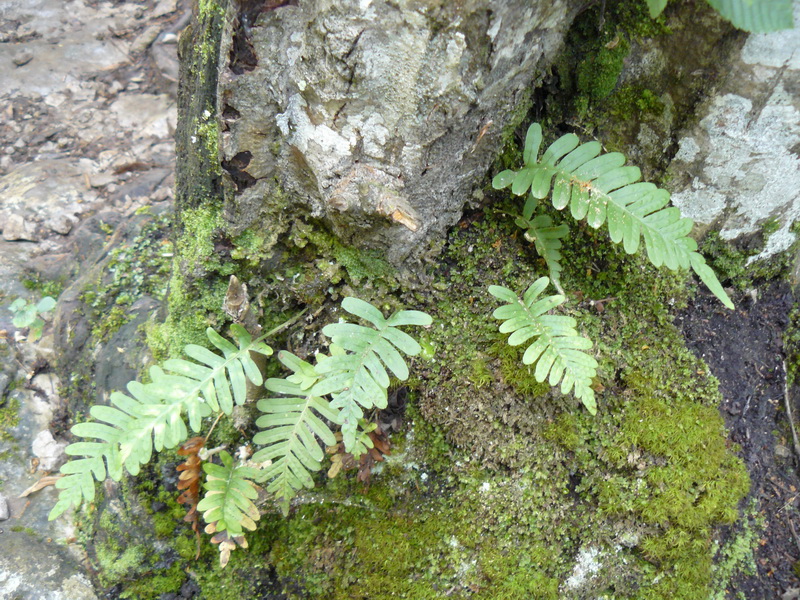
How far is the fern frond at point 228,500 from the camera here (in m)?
2.13

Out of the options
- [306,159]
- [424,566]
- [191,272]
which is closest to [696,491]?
[424,566]

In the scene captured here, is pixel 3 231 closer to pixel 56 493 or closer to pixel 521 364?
pixel 56 493

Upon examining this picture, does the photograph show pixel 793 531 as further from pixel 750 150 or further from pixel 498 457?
pixel 750 150

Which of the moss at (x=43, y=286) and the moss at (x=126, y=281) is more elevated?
the moss at (x=126, y=281)

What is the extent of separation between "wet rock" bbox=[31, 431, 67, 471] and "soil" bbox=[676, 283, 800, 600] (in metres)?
3.54

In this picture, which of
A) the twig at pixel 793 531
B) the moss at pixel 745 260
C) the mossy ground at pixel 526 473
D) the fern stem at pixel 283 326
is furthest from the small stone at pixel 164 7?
the twig at pixel 793 531

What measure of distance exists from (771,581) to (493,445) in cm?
143

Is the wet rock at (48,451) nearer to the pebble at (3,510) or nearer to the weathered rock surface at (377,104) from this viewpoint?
the pebble at (3,510)

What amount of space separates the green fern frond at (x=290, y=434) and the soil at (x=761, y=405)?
1.78 metres

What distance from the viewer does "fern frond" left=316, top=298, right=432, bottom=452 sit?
201 centimetres

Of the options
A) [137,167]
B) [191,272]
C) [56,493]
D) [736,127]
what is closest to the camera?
[736,127]

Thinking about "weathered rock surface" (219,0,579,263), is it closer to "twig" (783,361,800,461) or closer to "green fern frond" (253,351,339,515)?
"green fern frond" (253,351,339,515)

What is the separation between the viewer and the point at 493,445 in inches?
90.6

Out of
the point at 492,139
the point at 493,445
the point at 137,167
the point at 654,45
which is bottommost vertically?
the point at 493,445
